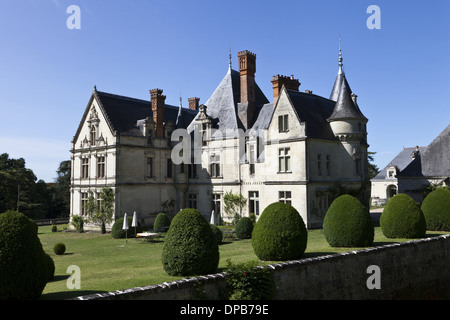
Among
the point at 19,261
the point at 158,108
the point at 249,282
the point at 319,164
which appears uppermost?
the point at 158,108

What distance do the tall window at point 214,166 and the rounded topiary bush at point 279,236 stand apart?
20.0 meters

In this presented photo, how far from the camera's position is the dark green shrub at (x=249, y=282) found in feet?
38.2

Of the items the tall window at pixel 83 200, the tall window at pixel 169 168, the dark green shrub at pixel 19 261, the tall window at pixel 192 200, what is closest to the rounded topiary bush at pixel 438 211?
the tall window at pixel 192 200

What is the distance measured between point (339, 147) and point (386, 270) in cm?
1459

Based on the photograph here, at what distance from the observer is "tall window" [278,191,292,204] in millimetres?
28952

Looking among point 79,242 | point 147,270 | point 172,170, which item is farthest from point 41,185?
point 147,270

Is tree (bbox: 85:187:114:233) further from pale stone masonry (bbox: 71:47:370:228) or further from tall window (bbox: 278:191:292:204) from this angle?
tall window (bbox: 278:191:292:204)

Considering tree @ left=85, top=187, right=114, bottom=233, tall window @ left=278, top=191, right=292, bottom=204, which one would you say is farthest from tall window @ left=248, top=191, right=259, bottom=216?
tree @ left=85, top=187, right=114, bottom=233

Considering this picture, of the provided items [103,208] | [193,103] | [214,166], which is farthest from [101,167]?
[193,103]

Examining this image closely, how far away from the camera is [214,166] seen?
34875 millimetres

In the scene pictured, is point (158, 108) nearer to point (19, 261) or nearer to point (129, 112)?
point (129, 112)

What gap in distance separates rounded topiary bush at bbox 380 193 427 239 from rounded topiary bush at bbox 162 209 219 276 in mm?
11861

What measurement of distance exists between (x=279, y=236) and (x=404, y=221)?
918 cm
